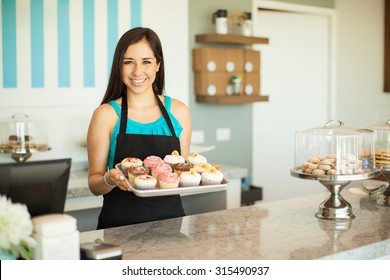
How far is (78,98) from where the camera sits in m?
3.93

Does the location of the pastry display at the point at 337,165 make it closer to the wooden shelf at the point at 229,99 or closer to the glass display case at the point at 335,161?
the glass display case at the point at 335,161

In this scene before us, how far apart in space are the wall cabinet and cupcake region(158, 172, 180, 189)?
245 cm

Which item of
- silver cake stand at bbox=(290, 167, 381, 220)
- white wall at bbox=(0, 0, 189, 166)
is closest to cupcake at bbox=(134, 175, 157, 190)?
silver cake stand at bbox=(290, 167, 381, 220)

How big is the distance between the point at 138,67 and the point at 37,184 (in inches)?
38.2

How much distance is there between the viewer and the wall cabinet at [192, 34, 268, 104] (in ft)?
14.9

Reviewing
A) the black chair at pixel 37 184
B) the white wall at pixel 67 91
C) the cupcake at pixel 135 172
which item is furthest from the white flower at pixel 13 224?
the white wall at pixel 67 91

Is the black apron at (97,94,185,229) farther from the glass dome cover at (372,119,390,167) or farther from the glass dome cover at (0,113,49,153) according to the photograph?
the glass dome cover at (0,113,49,153)

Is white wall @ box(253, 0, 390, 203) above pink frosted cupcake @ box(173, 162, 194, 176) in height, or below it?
above

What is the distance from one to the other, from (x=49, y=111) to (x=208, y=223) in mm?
1961

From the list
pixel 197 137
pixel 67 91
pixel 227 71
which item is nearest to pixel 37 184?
pixel 67 91
